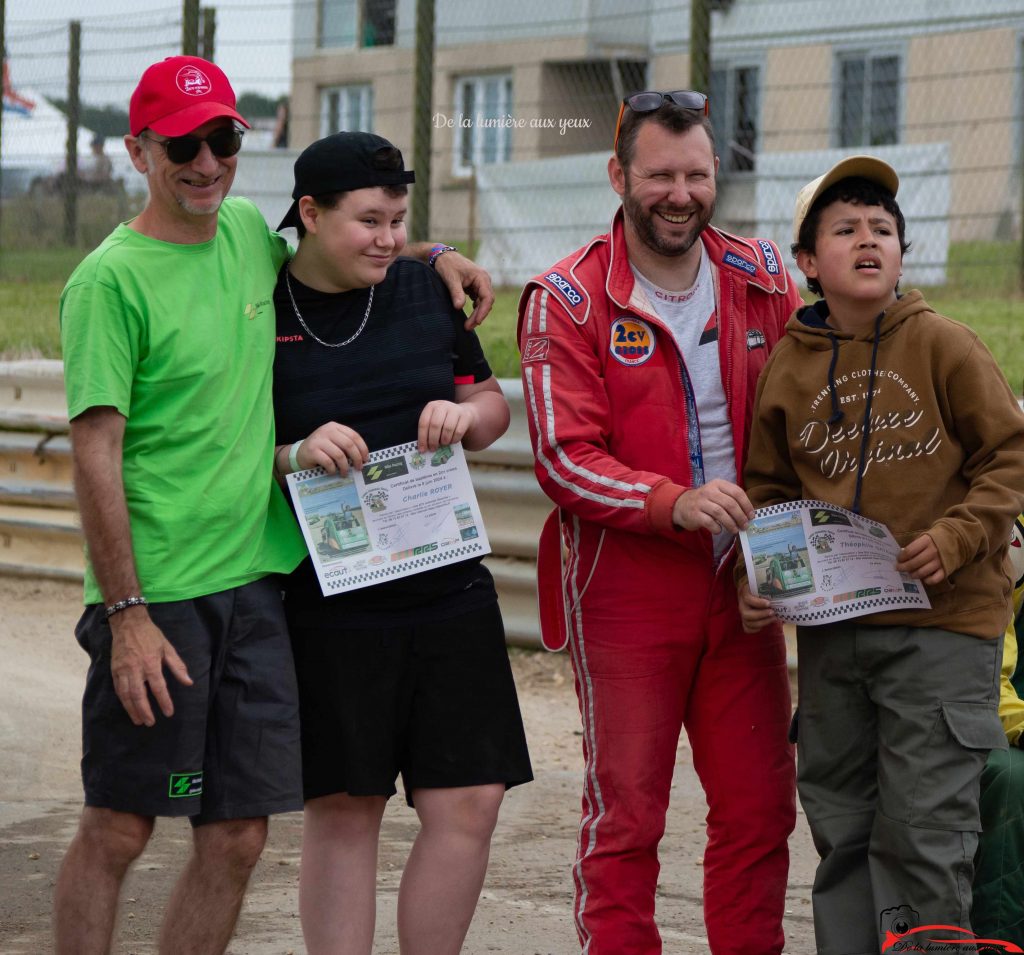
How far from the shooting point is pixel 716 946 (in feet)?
13.1

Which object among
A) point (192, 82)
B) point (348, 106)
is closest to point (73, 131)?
point (348, 106)

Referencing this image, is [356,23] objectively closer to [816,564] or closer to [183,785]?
[816,564]

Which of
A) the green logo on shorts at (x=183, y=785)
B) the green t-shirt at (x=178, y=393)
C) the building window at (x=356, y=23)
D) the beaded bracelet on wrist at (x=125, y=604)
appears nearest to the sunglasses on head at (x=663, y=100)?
the green t-shirt at (x=178, y=393)

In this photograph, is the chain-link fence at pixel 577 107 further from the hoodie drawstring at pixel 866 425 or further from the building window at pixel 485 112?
the hoodie drawstring at pixel 866 425

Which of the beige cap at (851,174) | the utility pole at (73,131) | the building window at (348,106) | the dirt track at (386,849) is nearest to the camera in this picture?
the beige cap at (851,174)

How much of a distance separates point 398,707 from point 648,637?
0.60 m

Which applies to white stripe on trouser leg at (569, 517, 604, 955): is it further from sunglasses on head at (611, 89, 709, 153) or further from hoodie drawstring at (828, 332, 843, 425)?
sunglasses on head at (611, 89, 709, 153)

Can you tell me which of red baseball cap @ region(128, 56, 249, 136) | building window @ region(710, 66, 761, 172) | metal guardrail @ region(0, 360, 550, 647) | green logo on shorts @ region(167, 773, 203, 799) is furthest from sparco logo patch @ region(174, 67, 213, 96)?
building window @ region(710, 66, 761, 172)

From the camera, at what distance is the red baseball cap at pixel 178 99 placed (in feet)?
12.0

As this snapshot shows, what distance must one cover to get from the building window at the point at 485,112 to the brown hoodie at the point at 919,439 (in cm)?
1314

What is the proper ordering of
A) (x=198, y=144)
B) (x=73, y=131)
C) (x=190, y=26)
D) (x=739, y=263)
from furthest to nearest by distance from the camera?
(x=73, y=131) → (x=190, y=26) → (x=739, y=263) → (x=198, y=144)

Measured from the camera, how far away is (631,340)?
394 cm

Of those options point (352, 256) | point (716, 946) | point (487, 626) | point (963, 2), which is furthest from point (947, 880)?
point (963, 2)

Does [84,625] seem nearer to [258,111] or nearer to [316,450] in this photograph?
[316,450]
